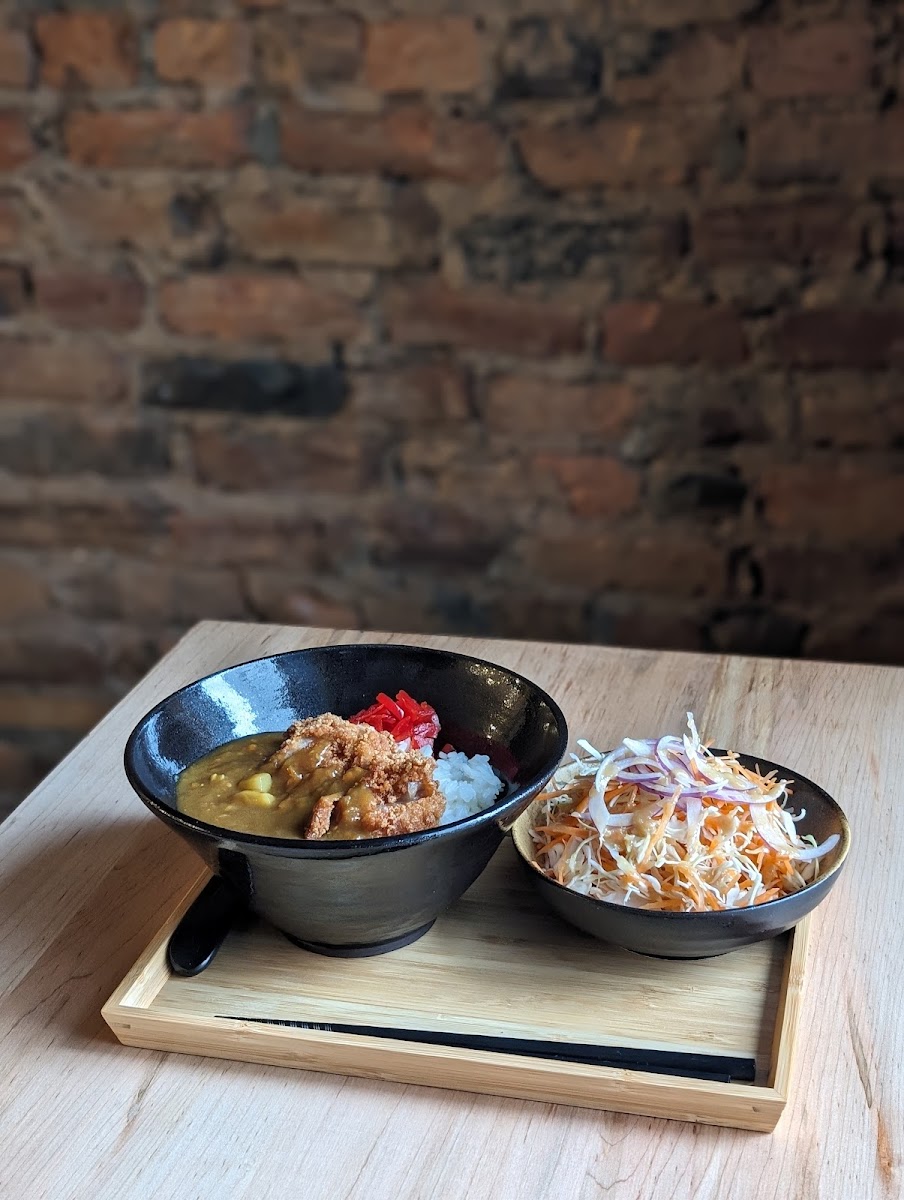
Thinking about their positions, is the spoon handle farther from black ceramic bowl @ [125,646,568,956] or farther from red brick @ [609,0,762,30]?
red brick @ [609,0,762,30]

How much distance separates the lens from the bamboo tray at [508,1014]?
76cm

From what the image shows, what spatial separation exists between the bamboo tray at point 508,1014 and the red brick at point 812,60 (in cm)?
136

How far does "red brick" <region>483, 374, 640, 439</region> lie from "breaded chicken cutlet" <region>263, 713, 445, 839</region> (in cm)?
119

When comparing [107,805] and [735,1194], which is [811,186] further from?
[735,1194]

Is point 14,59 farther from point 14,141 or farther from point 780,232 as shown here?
point 780,232

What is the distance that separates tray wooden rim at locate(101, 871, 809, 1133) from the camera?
0.75 m

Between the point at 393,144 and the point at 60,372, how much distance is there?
69 cm

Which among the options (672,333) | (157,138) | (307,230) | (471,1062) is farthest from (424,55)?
(471,1062)

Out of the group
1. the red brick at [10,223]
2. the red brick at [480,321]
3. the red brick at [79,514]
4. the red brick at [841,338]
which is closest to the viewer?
the red brick at [841,338]

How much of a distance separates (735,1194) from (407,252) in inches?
62.9

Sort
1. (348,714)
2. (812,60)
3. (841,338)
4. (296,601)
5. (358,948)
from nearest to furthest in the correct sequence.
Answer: (358,948) → (348,714) → (812,60) → (841,338) → (296,601)

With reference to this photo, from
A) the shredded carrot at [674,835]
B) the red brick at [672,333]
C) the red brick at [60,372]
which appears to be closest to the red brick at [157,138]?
the red brick at [60,372]

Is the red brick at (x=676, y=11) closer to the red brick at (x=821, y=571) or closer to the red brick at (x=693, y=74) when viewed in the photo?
the red brick at (x=693, y=74)

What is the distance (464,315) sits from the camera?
6.69ft
